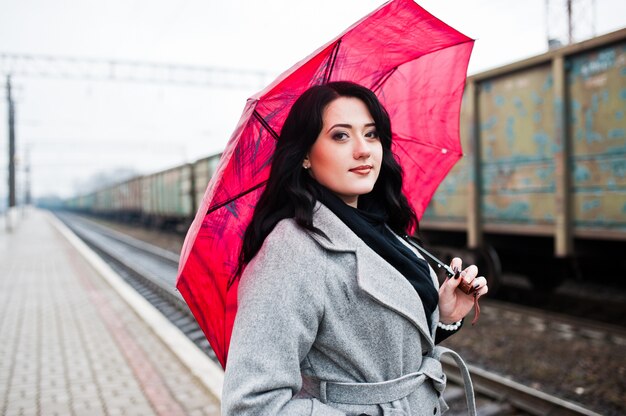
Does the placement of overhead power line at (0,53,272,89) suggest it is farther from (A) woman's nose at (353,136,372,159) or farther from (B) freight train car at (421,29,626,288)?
(A) woman's nose at (353,136,372,159)

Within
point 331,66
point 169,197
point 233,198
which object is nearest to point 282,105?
point 331,66

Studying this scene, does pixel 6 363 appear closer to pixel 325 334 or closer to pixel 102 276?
pixel 325 334

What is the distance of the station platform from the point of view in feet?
13.6

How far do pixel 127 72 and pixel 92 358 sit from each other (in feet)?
70.2

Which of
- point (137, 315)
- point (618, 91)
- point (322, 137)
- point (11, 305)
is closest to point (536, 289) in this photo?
point (618, 91)

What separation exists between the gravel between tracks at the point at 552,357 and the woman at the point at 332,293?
3.30 meters

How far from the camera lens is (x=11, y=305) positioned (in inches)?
323

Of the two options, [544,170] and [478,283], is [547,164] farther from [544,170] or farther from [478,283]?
[478,283]

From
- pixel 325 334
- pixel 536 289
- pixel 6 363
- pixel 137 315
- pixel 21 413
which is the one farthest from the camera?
pixel 536 289

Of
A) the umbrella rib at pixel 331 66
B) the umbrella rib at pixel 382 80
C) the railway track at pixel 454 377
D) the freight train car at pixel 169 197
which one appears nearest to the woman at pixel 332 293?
the umbrella rib at pixel 331 66

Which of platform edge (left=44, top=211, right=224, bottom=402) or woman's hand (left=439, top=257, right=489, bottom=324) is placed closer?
woman's hand (left=439, top=257, right=489, bottom=324)

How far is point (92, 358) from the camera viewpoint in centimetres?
537

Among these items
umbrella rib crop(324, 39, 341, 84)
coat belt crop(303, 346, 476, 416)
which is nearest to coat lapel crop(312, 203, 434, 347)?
coat belt crop(303, 346, 476, 416)

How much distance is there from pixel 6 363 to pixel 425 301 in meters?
5.15
